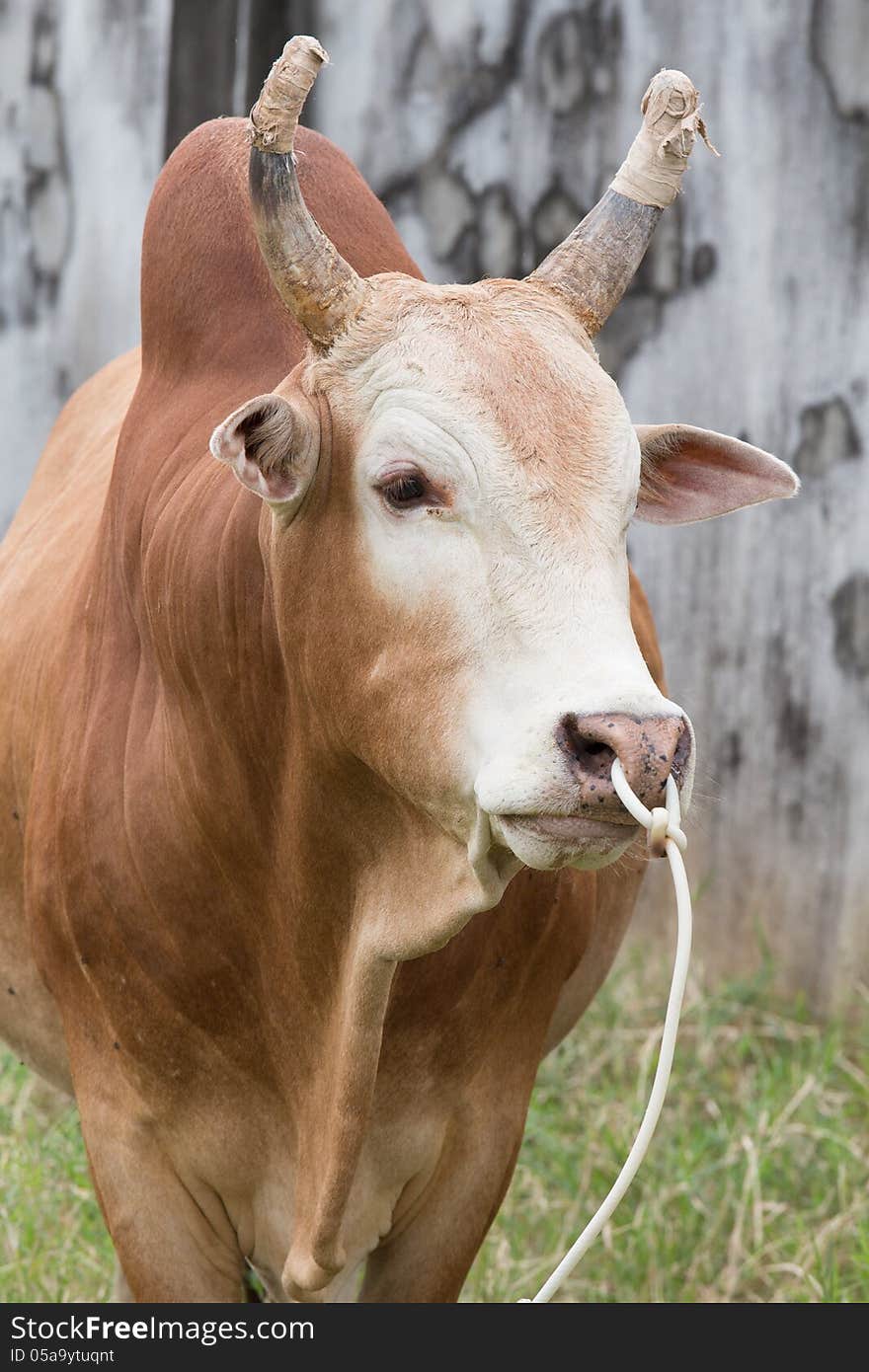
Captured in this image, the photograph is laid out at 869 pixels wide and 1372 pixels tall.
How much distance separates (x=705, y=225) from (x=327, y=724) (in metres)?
2.71

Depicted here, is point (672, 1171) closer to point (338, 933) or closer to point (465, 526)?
point (338, 933)

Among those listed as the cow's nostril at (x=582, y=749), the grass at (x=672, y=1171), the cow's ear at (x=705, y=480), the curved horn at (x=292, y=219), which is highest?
the curved horn at (x=292, y=219)

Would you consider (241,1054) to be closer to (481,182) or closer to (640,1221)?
(640,1221)

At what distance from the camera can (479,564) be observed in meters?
2.04

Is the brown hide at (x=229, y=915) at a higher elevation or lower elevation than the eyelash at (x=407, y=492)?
lower

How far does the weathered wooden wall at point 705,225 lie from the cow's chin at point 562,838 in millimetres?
2536

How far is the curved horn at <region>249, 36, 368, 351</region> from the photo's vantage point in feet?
6.94

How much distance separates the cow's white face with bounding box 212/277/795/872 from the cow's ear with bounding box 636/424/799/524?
326 millimetres

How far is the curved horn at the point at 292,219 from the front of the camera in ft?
6.94

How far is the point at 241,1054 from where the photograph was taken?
2643mm

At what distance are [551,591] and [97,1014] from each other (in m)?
1.13

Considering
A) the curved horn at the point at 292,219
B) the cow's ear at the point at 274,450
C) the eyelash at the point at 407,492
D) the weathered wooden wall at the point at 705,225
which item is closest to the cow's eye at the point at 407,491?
the eyelash at the point at 407,492

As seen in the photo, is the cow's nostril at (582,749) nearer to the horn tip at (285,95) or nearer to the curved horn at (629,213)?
the curved horn at (629,213)

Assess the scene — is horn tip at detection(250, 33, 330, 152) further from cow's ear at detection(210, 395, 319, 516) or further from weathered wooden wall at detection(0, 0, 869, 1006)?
weathered wooden wall at detection(0, 0, 869, 1006)
